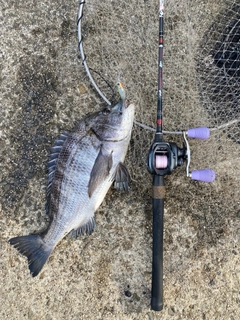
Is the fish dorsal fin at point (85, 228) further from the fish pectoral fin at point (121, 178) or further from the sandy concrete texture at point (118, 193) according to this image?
the fish pectoral fin at point (121, 178)

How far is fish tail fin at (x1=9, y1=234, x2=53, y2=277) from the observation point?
2.42 metres

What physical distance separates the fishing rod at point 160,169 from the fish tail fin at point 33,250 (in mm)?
758

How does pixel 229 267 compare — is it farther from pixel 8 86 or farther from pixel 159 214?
pixel 8 86

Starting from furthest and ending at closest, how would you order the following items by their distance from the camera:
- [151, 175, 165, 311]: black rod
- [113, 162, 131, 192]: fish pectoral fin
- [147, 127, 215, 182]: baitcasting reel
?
[113, 162, 131, 192]: fish pectoral fin < [151, 175, 165, 311]: black rod < [147, 127, 215, 182]: baitcasting reel

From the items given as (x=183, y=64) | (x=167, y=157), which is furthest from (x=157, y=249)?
(x=183, y=64)

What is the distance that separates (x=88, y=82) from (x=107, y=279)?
1.51m

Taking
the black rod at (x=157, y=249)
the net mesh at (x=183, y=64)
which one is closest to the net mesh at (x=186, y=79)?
the net mesh at (x=183, y=64)

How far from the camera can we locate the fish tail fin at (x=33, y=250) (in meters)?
2.42

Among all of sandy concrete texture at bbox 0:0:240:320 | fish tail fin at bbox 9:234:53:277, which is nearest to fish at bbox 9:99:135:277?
fish tail fin at bbox 9:234:53:277

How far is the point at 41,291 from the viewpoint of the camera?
A: 102 inches

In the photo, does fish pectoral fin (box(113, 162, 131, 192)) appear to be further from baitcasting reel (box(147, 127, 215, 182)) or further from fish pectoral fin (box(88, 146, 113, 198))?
baitcasting reel (box(147, 127, 215, 182))

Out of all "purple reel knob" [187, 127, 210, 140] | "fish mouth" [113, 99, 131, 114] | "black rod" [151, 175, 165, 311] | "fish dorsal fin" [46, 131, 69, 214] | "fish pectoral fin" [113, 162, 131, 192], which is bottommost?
"black rod" [151, 175, 165, 311]

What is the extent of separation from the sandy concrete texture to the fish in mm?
183

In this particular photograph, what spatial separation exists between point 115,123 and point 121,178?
1.30 feet
